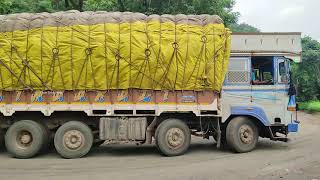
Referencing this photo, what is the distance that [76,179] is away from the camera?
9.39 m

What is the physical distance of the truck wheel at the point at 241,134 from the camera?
12563mm

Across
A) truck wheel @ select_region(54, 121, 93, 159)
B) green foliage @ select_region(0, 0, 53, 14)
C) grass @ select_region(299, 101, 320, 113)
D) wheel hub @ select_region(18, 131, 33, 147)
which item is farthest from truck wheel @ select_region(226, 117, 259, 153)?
grass @ select_region(299, 101, 320, 113)

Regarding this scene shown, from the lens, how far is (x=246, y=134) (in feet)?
41.8

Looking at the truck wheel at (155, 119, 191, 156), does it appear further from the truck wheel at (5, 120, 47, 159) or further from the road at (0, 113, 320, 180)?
the truck wheel at (5, 120, 47, 159)

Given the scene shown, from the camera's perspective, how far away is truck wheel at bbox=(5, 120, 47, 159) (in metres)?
12.1

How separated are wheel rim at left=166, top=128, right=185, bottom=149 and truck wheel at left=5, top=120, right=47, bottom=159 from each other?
11.2ft

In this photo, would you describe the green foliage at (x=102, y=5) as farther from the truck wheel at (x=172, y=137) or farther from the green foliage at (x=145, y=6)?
Answer: the truck wheel at (x=172, y=137)

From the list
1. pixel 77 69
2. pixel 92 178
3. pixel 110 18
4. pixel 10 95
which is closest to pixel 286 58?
pixel 110 18

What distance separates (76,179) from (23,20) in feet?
17.2

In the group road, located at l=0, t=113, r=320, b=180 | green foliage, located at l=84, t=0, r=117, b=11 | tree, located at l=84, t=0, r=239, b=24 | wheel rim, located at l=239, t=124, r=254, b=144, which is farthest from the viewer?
green foliage, located at l=84, t=0, r=117, b=11

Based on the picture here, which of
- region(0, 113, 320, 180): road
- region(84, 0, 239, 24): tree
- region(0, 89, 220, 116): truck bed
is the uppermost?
region(84, 0, 239, 24): tree


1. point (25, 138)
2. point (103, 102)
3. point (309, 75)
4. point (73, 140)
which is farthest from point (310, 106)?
point (25, 138)

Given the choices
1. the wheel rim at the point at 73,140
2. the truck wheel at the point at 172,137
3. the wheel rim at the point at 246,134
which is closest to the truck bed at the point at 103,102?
the truck wheel at the point at 172,137

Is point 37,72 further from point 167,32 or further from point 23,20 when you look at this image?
point 167,32
